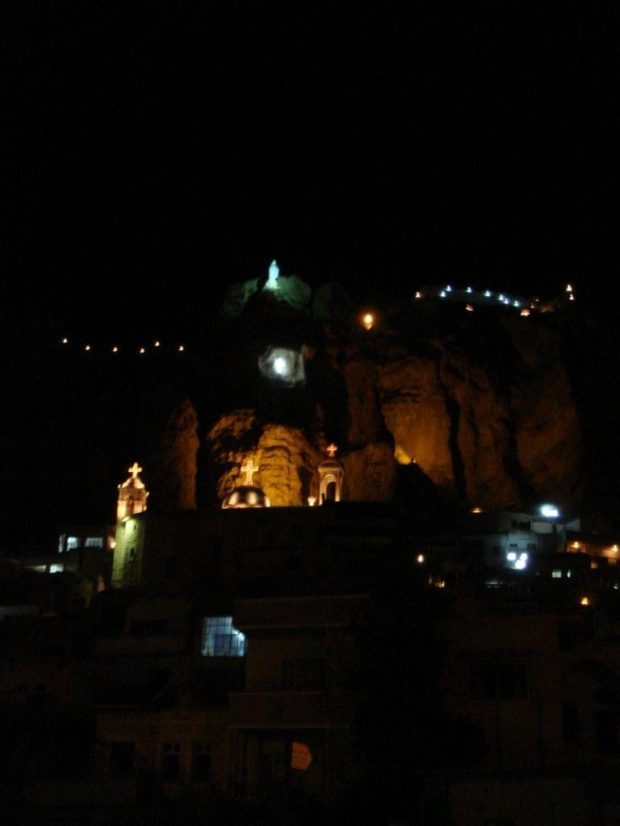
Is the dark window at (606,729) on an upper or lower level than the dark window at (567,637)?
lower

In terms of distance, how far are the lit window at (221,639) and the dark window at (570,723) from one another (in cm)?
1381

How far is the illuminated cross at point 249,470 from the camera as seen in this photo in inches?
2650

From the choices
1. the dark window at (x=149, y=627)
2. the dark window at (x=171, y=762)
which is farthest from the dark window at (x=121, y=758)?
the dark window at (x=149, y=627)

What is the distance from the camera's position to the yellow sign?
30641 millimetres

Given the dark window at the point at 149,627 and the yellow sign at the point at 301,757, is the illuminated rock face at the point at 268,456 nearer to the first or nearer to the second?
the dark window at the point at 149,627

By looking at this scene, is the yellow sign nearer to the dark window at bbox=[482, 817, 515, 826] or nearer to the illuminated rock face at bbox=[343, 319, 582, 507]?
the dark window at bbox=[482, 817, 515, 826]

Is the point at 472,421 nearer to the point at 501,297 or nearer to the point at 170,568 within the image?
the point at 501,297

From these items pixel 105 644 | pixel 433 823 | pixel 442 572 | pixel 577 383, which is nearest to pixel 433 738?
pixel 433 823

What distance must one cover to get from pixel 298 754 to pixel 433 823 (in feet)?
18.1

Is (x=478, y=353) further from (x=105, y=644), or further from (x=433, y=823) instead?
(x=433, y=823)

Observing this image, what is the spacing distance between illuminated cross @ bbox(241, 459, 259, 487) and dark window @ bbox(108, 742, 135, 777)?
33.5 meters

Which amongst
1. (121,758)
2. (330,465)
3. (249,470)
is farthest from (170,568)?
(121,758)

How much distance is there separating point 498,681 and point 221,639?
15.0 meters

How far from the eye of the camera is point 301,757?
30766 millimetres
